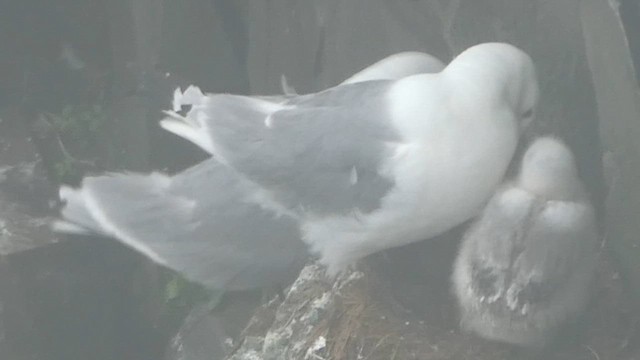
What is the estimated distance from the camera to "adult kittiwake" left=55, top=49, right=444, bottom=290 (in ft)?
3.81

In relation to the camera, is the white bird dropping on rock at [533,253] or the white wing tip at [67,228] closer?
the white bird dropping on rock at [533,253]

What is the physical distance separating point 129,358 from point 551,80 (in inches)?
31.2

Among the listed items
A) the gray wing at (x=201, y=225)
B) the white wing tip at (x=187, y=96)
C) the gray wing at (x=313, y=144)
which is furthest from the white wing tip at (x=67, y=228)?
the gray wing at (x=313, y=144)

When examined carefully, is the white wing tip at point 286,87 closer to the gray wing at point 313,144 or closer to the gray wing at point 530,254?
the gray wing at point 313,144

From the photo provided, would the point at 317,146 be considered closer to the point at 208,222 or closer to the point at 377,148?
the point at 377,148

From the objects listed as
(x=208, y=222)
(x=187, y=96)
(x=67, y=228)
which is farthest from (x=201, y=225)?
(x=67, y=228)

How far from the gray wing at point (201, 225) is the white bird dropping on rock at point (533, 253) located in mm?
230

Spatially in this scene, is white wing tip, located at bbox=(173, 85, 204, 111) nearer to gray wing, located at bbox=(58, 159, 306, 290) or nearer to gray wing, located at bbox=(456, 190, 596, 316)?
gray wing, located at bbox=(58, 159, 306, 290)

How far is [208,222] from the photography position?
119 centimetres

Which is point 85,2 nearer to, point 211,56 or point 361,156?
point 211,56

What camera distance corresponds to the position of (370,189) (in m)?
1.08

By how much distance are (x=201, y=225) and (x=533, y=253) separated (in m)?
0.41

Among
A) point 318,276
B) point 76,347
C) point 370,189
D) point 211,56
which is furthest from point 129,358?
point 370,189

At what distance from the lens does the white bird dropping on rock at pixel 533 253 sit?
1123 mm
